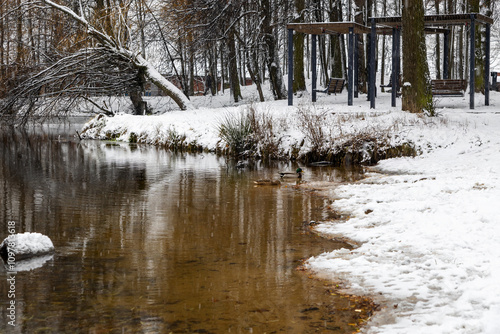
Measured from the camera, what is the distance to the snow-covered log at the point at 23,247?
575 centimetres

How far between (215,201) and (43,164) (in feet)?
22.3

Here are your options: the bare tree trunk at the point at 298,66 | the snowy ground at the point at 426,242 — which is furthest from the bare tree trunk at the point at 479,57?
the snowy ground at the point at 426,242

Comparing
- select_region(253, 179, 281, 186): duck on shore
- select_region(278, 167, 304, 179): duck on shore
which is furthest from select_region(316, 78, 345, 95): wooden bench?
select_region(253, 179, 281, 186): duck on shore

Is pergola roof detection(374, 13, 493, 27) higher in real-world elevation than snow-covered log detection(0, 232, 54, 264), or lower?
higher

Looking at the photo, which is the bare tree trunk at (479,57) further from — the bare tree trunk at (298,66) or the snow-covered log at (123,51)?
the snow-covered log at (123,51)

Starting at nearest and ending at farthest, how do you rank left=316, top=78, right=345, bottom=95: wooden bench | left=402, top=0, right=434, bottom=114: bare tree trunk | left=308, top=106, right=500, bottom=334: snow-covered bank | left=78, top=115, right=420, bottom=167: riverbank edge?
left=308, top=106, right=500, bottom=334: snow-covered bank → left=78, top=115, right=420, bottom=167: riverbank edge → left=402, top=0, right=434, bottom=114: bare tree trunk → left=316, top=78, right=345, bottom=95: wooden bench

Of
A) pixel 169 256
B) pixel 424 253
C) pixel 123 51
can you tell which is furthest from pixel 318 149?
pixel 123 51

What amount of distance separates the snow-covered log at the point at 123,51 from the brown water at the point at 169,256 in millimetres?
11051

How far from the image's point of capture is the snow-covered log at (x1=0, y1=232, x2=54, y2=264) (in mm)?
5750

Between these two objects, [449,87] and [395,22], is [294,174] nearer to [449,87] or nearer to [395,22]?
[449,87]

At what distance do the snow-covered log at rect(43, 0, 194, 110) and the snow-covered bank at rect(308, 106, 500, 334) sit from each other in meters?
14.6

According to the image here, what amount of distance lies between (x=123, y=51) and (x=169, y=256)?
17.5m

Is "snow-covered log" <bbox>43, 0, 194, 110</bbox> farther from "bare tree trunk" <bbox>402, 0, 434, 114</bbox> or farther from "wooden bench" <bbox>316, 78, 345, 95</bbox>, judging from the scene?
"bare tree trunk" <bbox>402, 0, 434, 114</bbox>

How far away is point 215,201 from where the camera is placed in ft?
29.9
